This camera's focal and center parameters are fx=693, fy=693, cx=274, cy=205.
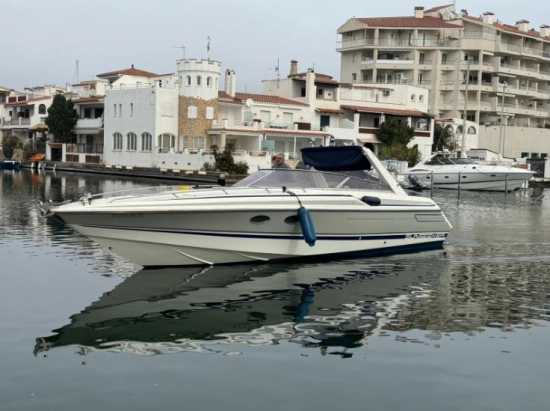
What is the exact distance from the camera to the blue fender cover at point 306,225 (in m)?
14.2

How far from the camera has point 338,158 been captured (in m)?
16.8

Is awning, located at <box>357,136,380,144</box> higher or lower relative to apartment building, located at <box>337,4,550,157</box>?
lower

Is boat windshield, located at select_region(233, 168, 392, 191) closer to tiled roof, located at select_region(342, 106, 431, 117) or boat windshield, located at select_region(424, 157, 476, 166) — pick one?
boat windshield, located at select_region(424, 157, 476, 166)

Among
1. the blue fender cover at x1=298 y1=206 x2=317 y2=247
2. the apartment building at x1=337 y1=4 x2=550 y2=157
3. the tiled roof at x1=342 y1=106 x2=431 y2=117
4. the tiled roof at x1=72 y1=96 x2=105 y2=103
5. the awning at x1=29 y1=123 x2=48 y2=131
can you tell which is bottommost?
the blue fender cover at x1=298 y1=206 x2=317 y2=247

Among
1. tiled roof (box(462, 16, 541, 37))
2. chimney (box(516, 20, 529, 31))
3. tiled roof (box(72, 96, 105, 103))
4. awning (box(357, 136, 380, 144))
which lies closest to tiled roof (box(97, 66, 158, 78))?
tiled roof (box(72, 96, 105, 103))

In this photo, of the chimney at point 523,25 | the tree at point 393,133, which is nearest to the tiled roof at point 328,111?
the tree at point 393,133

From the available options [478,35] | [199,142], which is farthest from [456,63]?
[199,142]

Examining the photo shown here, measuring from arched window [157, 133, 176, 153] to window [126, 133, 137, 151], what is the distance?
11.9 ft

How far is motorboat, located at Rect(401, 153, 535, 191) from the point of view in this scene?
157 feet

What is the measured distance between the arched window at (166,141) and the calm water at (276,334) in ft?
151

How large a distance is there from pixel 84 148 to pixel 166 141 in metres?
14.0

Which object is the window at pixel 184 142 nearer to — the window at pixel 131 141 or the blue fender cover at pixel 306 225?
the window at pixel 131 141

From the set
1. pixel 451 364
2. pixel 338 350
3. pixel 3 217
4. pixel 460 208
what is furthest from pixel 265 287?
pixel 460 208

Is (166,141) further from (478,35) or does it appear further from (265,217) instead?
(265,217)
